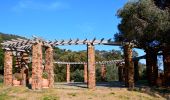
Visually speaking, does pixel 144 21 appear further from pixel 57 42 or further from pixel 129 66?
pixel 57 42

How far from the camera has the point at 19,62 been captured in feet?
102

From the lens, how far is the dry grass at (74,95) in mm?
21938

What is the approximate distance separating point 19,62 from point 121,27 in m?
10.0

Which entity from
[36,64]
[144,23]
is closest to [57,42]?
[36,64]

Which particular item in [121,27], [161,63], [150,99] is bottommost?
[150,99]

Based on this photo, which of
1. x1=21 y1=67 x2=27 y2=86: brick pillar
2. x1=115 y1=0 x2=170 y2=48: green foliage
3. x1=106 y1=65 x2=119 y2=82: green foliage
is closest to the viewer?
x1=115 y1=0 x2=170 y2=48: green foliage

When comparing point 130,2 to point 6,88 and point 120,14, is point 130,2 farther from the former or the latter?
point 6,88

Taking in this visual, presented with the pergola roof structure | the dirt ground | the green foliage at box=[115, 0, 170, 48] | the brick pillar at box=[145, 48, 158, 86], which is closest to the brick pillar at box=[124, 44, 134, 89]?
the pergola roof structure

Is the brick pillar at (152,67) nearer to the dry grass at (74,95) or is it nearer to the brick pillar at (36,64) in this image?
the dry grass at (74,95)

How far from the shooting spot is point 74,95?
73.2ft

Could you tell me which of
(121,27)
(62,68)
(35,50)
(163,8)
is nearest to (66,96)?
(35,50)

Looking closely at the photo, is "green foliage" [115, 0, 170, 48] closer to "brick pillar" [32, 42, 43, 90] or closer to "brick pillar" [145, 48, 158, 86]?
"brick pillar" [145, 48, 158, 86]

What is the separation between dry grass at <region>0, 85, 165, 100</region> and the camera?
2194cm

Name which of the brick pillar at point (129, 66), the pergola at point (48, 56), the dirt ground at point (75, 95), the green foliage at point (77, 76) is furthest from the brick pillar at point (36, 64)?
the green foliage at point (77, 76)
